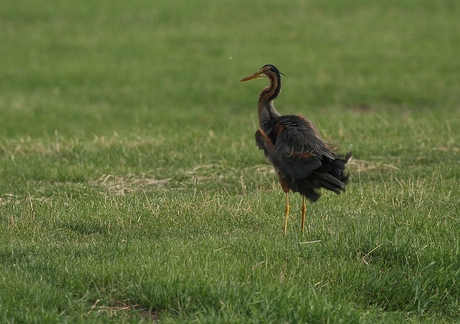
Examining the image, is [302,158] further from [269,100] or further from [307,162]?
[269,100]

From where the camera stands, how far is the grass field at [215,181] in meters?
5.89

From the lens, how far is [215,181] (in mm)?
9836

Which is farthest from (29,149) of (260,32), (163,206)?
(260,32)

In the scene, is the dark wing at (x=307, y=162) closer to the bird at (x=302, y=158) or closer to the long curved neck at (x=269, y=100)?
the bird at (x=302, y=158)

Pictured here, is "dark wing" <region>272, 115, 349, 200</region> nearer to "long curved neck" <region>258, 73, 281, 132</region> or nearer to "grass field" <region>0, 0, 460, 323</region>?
"grass field" <region>0, 0, 460, 323</region>

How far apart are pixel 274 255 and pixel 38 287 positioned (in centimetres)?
182

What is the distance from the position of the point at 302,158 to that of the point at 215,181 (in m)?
2.85

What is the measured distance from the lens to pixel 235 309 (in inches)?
225

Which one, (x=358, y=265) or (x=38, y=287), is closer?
(x=38, y=287)

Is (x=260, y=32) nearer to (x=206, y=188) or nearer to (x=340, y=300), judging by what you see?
(x=206, y=188)

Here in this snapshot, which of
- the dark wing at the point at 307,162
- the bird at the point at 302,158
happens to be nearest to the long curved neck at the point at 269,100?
the bird at the point at 302,158

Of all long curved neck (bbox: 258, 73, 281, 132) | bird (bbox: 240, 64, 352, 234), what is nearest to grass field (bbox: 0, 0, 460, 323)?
bird (bbox: 240, 64, 352, 234)

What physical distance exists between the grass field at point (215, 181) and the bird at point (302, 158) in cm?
41

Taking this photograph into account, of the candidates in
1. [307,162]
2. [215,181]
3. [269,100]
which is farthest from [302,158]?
[215,181]
